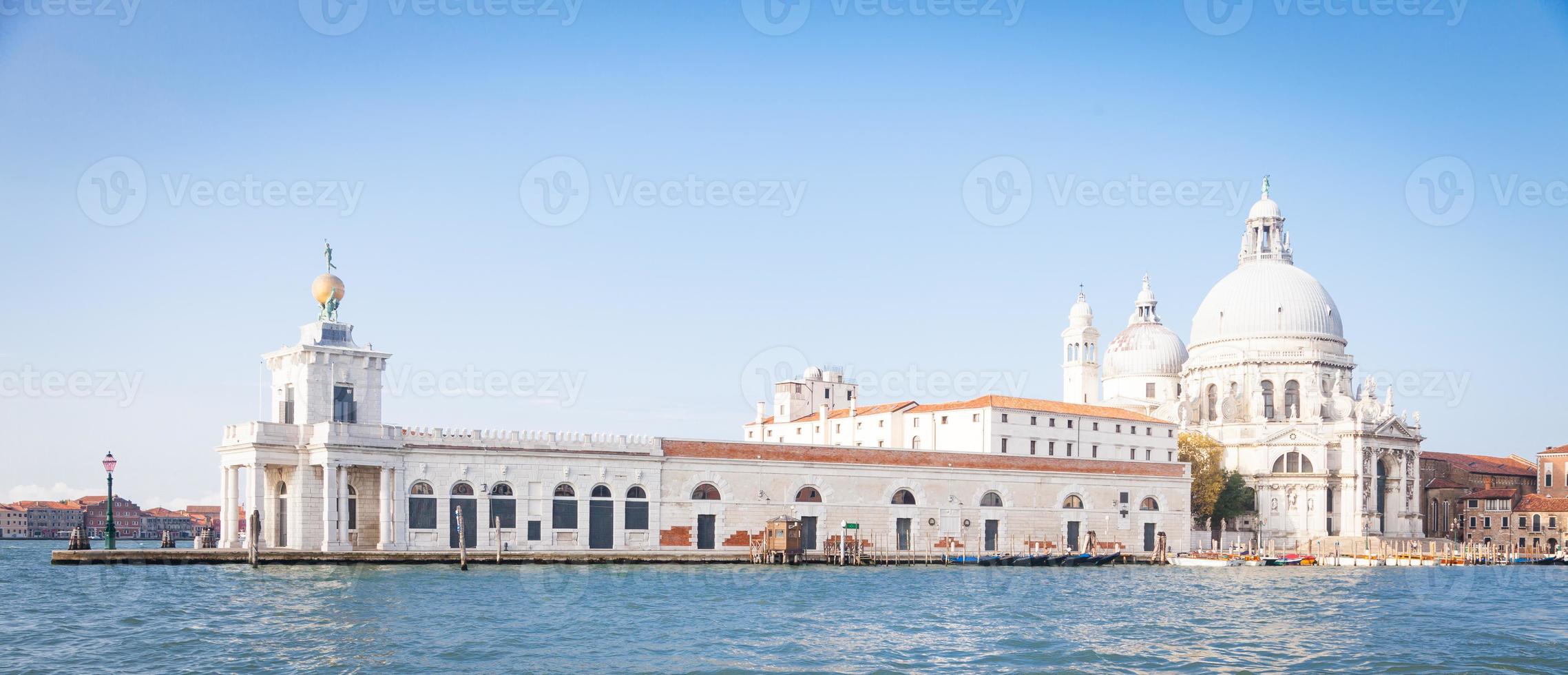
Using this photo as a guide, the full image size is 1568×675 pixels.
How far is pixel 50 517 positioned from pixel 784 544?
384 feet

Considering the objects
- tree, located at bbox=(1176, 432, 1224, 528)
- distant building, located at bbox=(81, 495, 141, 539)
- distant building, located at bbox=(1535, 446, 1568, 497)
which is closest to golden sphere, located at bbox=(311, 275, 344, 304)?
tree, located at bbox=(1176, 432, 1224, 528)

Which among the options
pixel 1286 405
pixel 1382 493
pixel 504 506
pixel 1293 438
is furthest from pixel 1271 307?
pixel 504 506

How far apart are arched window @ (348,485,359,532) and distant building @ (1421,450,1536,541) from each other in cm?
6291

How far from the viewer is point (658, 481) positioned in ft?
182

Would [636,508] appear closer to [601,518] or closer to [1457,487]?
[601,518]

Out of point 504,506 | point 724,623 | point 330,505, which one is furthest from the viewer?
point 504,506

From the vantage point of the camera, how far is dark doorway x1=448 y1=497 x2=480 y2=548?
169 ft

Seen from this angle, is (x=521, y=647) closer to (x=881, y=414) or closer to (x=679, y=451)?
(x=679, y=451)

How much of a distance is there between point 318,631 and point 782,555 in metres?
27.6

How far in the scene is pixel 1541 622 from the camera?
3644 centimetres

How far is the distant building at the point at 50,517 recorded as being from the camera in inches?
5758

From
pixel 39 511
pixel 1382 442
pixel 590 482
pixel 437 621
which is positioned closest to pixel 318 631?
pixel 437 621

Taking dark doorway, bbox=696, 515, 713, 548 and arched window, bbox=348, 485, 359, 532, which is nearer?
arched window, bbox=348, 485, 359, 532

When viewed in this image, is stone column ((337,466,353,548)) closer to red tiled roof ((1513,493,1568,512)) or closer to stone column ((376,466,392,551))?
stone column ((376,466,392,551))
